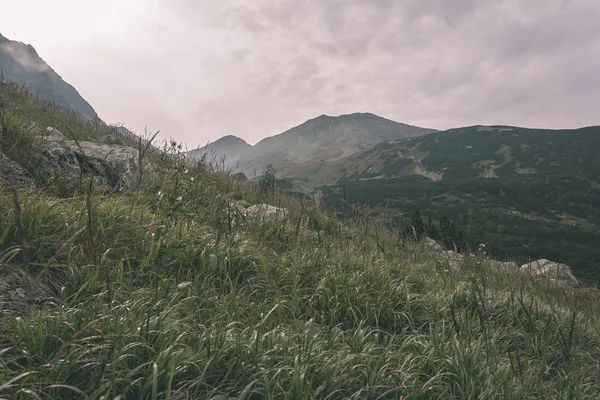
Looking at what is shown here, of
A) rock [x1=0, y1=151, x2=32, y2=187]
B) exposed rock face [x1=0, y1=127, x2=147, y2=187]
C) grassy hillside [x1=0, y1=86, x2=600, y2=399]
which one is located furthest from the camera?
exposed rock face [x1=0, y1=127, x2=147, y2=187]

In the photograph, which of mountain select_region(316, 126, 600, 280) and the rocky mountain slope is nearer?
the rocky mountain slope

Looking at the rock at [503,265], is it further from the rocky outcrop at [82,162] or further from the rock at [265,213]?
the rocky outcrop at [82,162]

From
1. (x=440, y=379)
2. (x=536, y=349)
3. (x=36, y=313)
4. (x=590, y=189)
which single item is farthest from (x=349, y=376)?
(x=590, y=189)

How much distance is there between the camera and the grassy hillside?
2.11 m

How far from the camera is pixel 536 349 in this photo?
12.9 feet

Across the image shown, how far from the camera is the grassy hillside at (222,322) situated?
6.91 ft

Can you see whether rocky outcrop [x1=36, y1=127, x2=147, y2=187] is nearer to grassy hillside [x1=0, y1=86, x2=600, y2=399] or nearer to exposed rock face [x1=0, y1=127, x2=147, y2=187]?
exposed rock face [x1=0, y1=127, x2=147, y2=187]

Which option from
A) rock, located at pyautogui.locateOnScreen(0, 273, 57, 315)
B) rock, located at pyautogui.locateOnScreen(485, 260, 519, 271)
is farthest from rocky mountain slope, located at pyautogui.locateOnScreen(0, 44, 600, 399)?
rock, located at pyautogui.locateOnScreen(485, 260, 519, 271)

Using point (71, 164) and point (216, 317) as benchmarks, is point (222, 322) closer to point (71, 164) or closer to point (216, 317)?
point (216, 317)

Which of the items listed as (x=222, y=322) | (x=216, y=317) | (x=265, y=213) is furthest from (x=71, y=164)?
(x=222, y=322)

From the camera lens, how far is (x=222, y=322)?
2.79 m

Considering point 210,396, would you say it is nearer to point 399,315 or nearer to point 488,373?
point 488,373

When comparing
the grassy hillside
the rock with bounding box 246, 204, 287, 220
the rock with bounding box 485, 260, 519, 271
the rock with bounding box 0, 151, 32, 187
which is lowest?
the rock with bounding box 485, 260, 519, 271

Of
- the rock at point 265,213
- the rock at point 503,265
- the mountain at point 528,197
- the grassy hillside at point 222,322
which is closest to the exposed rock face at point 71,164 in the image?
the grassy hillside at point 222,322
